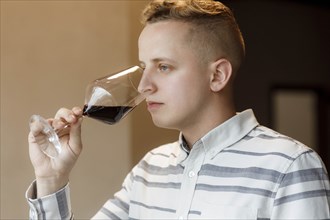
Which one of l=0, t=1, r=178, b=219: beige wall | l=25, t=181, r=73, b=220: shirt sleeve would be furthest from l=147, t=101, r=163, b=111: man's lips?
l=0, t=1, r=178, b=219: beige wall

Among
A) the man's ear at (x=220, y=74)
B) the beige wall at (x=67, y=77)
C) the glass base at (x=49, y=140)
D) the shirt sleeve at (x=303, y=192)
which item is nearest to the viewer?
the shirt sleeve at (x=303, y=192)

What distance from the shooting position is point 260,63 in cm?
421

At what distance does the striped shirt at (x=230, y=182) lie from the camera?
4.21ft

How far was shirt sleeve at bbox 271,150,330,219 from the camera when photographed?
1253 mm

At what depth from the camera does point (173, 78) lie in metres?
1.41

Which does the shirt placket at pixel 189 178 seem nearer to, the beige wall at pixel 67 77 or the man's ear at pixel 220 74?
the man's ear at pixel 220 74

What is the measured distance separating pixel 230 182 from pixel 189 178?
0.11 m

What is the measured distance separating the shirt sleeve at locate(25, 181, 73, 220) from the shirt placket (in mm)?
293

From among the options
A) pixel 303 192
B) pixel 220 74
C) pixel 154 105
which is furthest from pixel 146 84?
pixel 303 192

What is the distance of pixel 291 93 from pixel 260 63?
1.11ft

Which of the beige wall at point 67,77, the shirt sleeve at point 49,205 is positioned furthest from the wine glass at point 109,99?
the beige wall at point 67,77

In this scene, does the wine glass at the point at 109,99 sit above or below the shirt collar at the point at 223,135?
above

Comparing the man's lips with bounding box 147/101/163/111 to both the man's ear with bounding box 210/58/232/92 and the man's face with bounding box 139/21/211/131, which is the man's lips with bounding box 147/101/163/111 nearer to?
the man's face with bounding box 139/21/211/131

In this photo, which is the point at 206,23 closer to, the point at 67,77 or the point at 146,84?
the point at 146,84
